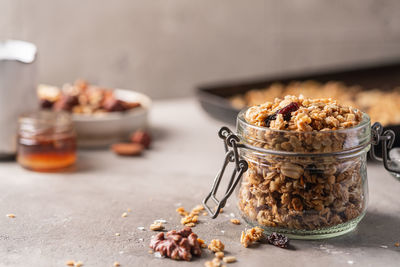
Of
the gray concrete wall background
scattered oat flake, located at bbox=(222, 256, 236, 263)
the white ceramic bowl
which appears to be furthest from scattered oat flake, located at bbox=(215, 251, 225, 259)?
the gray concrete wall background

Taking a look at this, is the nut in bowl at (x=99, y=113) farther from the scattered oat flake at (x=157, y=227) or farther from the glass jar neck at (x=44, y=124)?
the scattered oat flake at (x=157, y=227)

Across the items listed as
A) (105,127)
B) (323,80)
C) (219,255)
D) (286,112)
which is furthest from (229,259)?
(323,80)

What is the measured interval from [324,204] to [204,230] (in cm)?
23

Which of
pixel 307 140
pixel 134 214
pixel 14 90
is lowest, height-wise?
pixel 134 214

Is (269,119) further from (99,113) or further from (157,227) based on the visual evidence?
(99,113)

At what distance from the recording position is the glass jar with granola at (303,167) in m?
0.94

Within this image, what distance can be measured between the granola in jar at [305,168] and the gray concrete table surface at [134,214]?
0.17ft

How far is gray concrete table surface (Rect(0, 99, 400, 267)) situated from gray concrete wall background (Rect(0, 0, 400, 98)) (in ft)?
2.22

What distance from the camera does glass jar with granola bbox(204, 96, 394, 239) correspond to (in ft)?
3.10

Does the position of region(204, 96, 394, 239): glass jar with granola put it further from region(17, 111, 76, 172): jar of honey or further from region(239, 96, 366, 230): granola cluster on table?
region(17, 111, 76, 172): jar of honey

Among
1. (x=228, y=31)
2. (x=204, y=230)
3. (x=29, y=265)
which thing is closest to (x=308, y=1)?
(x=228, y=31)

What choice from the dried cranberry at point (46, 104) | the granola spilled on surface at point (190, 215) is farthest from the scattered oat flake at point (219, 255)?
the dried cranberry at point (46, 104)

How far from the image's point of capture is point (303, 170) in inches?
37.2

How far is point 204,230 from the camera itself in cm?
106
